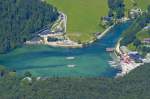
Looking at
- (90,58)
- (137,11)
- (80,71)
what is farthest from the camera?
(137,11)

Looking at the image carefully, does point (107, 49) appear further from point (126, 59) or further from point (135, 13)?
point (135, 13)

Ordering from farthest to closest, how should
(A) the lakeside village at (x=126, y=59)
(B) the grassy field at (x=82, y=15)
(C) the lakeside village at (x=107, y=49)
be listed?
(B) the grassy field at (x=82, y=15) → (C) the lakeside village at (x=107, y=49) → (A) the lakeside village at (x=126, y=59)

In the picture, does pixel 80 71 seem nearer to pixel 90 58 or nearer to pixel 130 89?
pixel 90 58

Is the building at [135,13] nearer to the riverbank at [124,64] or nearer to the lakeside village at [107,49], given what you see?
the lakeside village at [107,49]

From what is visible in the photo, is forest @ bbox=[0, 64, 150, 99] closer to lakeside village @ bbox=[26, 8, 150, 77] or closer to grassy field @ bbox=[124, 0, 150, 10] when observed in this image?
lakeside village @ bbox=[26, 8, 150, 77]

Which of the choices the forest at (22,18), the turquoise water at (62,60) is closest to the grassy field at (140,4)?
the forest at (22,18)

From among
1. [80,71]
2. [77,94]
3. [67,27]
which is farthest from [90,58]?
[77,94]

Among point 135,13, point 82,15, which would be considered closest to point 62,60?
point 82,15
